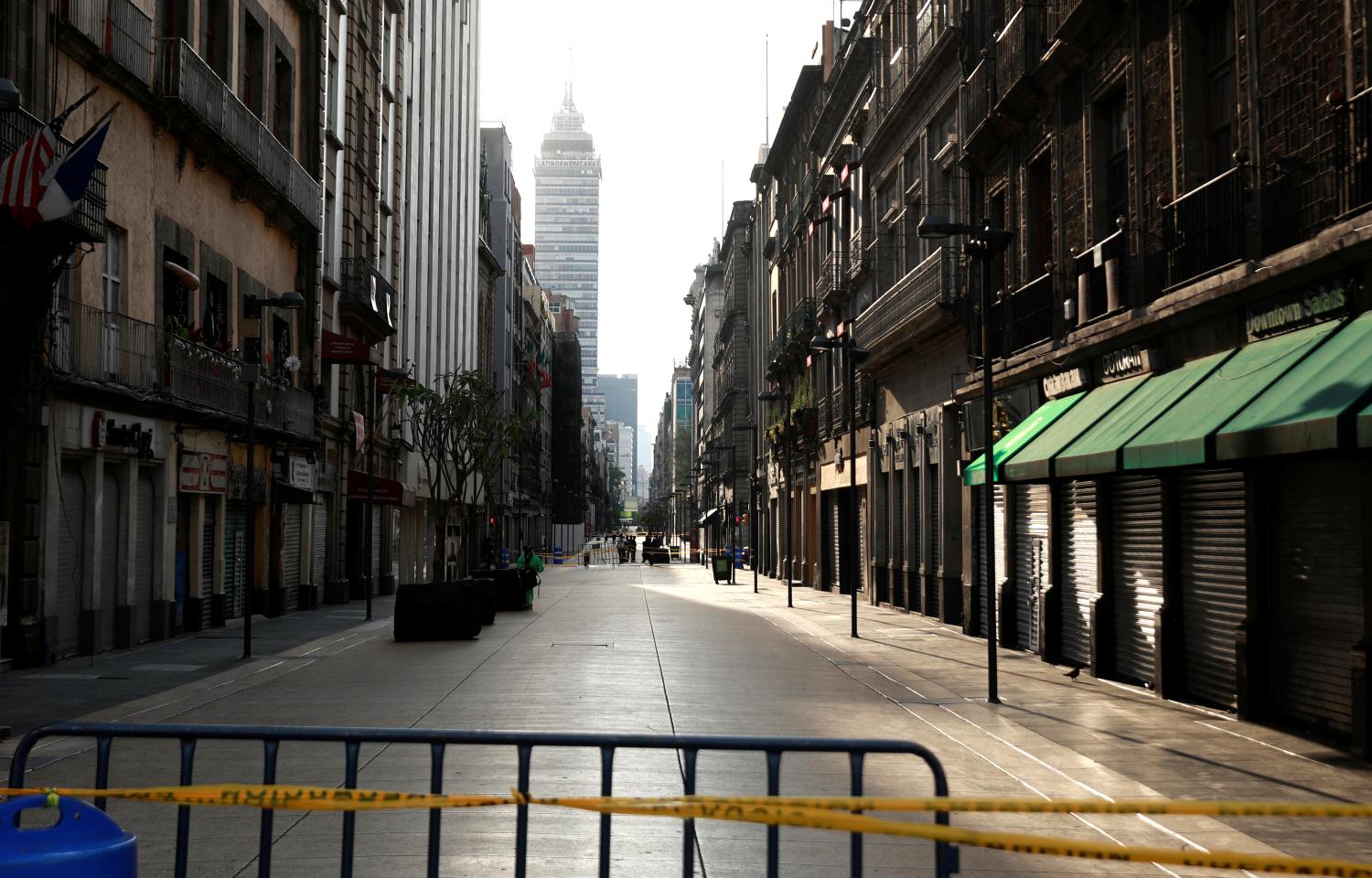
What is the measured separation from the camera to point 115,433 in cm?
2166

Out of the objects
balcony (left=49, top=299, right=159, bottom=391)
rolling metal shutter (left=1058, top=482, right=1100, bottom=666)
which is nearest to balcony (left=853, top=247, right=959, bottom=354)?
rolling metal shutter (left=1058, top=482, right=1100, bottom=666)

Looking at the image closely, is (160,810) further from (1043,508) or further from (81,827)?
(1043,508)

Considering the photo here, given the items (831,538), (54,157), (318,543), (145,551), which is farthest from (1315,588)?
(831,538)

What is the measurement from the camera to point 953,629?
27.0m

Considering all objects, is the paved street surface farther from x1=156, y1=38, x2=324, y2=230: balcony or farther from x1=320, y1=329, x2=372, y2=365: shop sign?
x1=320, y1=329, x2=372, y2=365: shop sign

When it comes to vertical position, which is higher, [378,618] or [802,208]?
[802,208]

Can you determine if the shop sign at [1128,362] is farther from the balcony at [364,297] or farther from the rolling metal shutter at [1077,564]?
the balcony at [364,297]

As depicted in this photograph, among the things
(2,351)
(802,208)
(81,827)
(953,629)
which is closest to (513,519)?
(802,208)

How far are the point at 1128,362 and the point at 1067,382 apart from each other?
2460 millimetres

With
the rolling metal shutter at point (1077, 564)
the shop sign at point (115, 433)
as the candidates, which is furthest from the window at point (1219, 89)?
the shop sign at point (115, 433)

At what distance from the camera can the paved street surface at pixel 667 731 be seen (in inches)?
311

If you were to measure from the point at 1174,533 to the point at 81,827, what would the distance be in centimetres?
1348

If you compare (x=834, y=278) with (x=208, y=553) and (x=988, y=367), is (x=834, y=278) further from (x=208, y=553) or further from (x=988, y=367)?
(x=988, y=367)

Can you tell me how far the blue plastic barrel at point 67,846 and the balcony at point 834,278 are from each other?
3790 cm
